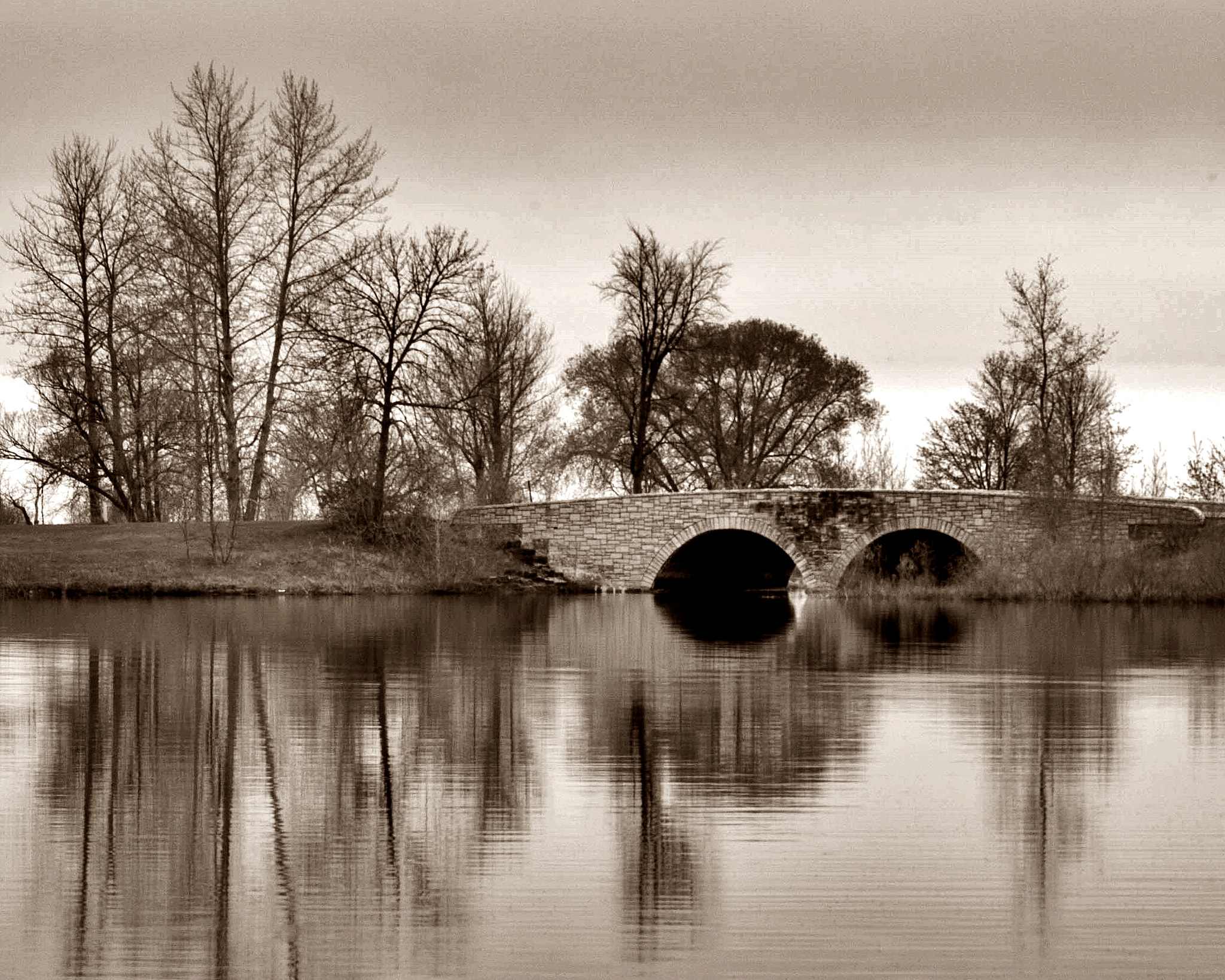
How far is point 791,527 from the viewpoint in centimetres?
4241

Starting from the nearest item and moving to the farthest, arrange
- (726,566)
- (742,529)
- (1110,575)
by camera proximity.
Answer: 1. (1110,575)
2. (742,529)
3. (726,566)

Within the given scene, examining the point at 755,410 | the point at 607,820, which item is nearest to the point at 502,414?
the point at 755,410

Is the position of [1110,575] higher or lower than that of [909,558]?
lower

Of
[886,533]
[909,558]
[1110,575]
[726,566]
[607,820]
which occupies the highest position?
[886,533]

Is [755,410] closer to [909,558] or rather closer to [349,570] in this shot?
[909,558]

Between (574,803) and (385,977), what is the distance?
3587 millimetres

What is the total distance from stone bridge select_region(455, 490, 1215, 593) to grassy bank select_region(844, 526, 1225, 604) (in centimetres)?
186

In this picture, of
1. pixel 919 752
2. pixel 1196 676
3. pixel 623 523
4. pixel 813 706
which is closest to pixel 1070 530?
pixel 623 523

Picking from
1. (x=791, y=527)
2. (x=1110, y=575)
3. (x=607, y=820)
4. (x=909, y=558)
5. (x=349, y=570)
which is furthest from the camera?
(x=909, y=558)

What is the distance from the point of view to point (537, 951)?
6465mm

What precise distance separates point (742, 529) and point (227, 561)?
1254 centimetres

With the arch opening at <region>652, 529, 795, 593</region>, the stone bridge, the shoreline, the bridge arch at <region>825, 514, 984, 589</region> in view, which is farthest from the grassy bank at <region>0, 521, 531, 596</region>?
the bridge arch at <region>825, 514, 984, 589</region>

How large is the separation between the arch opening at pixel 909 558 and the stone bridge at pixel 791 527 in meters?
0.04

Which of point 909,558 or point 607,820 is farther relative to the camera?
point 909,558
